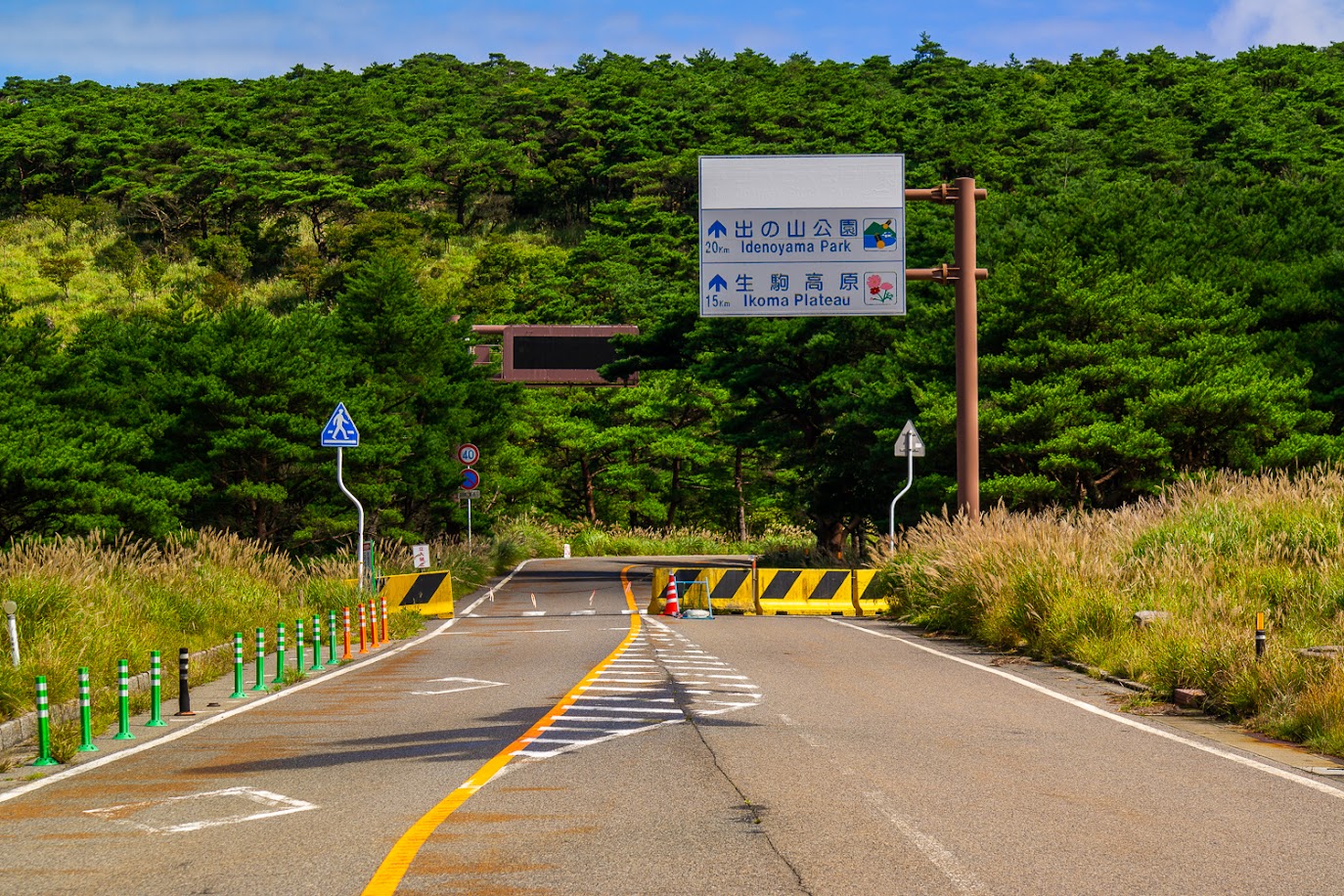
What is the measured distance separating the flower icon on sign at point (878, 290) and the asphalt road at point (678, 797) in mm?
12580

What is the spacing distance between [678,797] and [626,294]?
69.9m

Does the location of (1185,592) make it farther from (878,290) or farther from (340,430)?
(340,430)

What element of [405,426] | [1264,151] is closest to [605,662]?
[405,426]

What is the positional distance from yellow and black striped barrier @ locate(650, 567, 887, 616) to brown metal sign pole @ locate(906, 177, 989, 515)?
3.29 meters

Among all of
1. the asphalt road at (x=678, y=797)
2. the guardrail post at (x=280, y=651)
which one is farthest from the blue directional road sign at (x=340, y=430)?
the asphalt road at (x=678, y=797)

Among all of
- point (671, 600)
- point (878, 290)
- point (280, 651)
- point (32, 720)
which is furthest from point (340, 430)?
point (32, 720)

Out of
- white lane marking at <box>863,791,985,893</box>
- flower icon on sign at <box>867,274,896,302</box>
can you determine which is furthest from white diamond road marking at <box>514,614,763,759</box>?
flower icon on sign at <box>867,274,896,302</box>

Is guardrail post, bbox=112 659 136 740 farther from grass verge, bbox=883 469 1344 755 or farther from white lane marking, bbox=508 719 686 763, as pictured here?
grass verge, bbox=883 469 1344 755

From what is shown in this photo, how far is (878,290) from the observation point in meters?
26.7

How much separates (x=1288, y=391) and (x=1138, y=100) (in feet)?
223

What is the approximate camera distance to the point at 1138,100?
98.8 meters

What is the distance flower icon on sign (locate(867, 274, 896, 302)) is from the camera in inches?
1049

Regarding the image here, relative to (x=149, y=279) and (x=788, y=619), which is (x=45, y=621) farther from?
(x=149, y=279)

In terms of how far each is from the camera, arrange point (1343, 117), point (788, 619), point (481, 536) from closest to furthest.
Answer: point (788, 619) → point (481, 536) → point (1343, 117)
